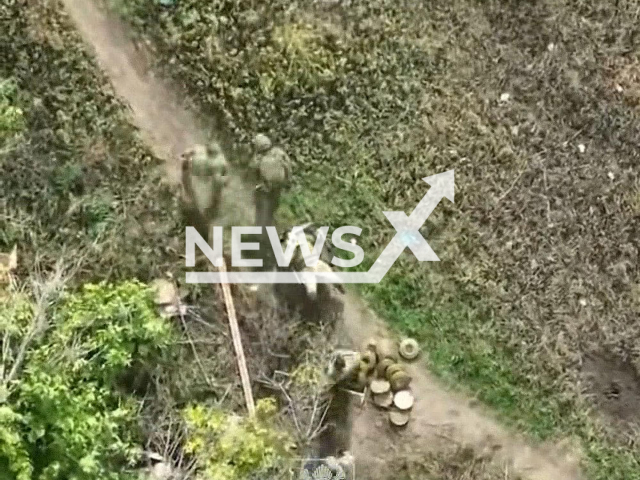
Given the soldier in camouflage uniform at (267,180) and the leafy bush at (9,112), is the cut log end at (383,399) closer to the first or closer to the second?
the soldier in camouflage uniform at (267,180)

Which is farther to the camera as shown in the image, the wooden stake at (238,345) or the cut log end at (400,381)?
the cut log end at (400,381)

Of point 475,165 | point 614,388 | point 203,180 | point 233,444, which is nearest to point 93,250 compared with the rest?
point 203,180

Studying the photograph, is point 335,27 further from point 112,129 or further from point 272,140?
point 112,129

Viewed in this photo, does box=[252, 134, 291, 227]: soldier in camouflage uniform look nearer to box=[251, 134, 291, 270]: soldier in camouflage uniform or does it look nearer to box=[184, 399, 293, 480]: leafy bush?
box=[251, 134, 291, 270]: soldier in camouflage uniform

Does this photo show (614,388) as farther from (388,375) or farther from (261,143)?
(261,143)

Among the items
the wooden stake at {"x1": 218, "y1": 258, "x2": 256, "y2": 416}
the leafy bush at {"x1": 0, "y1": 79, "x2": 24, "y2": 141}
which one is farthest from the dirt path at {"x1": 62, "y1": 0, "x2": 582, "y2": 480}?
the wooden stake at {"x1": 218, "y1": 258, "x2": 256, "y2": 416}

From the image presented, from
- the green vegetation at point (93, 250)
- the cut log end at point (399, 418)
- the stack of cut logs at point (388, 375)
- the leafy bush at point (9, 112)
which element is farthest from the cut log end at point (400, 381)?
the leafy bush at point (9, 112)
